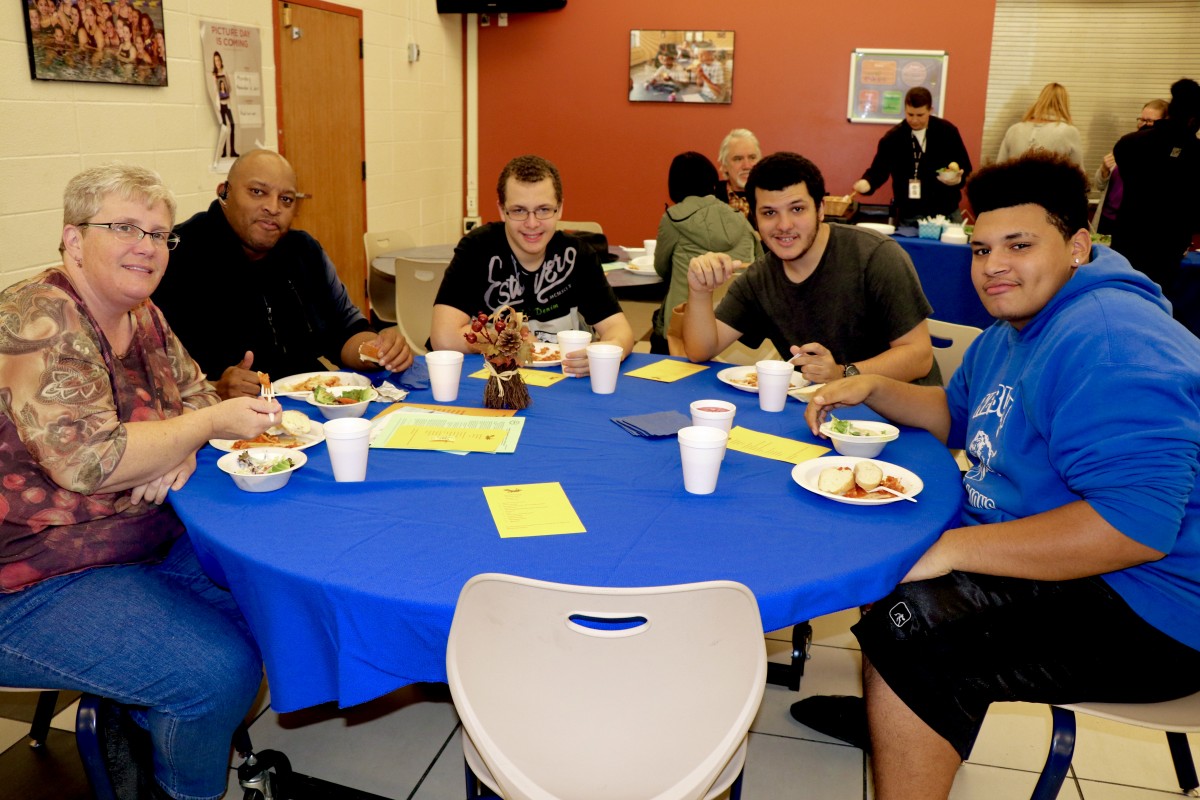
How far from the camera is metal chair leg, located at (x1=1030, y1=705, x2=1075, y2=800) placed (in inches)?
66.3

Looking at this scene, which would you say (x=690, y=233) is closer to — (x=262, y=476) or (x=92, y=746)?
(x=262, y=476)

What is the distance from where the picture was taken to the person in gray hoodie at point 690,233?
4.40 metres

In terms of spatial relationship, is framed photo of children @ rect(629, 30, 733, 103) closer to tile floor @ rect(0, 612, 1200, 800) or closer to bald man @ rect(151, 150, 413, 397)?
bald man @ rect(151, 150, 413, 397)

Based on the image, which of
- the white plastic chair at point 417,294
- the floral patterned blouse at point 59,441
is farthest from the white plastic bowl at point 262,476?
the white plastic chair at point 417,294

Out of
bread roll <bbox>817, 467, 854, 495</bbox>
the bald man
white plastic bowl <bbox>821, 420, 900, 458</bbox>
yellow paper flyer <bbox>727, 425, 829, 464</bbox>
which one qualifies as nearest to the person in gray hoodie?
the bald man

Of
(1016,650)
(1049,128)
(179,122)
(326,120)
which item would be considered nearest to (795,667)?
(1016,650)

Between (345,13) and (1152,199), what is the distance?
553cm

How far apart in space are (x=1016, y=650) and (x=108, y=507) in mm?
1778

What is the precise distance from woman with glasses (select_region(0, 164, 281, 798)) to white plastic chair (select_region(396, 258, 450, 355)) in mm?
2373

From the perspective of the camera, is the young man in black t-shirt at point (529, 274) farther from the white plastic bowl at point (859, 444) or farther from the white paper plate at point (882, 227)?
the white paper plate at point (882, 227)

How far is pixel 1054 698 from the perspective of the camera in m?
1.71

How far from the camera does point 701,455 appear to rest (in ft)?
5.59

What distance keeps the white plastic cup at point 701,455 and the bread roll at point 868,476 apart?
0.87 feet

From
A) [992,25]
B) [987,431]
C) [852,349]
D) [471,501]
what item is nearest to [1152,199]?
[992,25]
